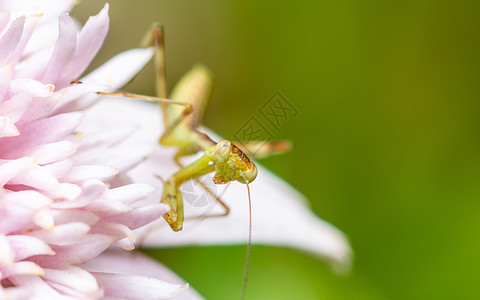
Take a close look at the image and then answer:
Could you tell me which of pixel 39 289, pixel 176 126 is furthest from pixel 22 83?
pixel 176 126

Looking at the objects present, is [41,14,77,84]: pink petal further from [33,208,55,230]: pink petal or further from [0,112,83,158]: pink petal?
[33,208,55,230]: pink petal

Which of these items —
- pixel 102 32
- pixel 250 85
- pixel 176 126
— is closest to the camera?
pixel 102 32

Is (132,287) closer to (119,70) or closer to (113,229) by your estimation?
(113,229)

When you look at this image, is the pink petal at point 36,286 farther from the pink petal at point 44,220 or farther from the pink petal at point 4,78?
the pink petal at point 4,78

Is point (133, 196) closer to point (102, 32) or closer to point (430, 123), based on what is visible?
point (102, 32)

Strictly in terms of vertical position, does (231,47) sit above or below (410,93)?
below

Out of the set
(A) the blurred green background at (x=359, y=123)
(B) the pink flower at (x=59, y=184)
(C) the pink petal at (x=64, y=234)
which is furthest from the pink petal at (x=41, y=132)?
(A) the blurred green background at (x=359, y=123)

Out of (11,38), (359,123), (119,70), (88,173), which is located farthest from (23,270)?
(359,123)
